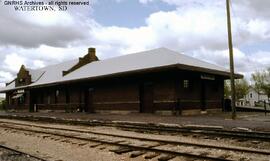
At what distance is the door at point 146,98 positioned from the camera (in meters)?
24.4

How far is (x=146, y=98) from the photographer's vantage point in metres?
24.8

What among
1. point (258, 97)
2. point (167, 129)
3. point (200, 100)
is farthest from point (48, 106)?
point (258, 97)

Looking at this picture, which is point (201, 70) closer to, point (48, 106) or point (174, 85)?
point (174, 85)

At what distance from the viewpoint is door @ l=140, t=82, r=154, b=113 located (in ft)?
80.1

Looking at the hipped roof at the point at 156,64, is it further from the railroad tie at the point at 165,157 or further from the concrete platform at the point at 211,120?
the railroad tie at the point at 165,157

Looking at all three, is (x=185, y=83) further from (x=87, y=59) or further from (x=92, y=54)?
(x=92, y=54)

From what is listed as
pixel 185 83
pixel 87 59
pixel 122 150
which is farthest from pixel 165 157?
pixel 87 59

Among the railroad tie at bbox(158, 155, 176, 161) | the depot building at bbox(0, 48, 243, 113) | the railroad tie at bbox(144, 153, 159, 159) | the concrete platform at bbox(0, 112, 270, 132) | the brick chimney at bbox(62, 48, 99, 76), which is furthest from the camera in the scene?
the brick chimney at bbox(62, 48, 99, 76)

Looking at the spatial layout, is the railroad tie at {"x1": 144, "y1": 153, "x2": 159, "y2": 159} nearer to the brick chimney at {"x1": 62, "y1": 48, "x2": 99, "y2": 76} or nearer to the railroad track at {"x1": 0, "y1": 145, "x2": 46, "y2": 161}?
the railroad track at {"x1": 0, "y1": 145, "x2": 46, "y2": 161}

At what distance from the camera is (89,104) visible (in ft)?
103

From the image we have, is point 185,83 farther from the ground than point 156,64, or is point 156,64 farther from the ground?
point 156,64

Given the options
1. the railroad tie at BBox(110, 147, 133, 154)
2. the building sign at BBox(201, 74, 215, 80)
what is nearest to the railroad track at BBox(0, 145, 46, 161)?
the railroad tie at BBox(110, 147, 133, 154)

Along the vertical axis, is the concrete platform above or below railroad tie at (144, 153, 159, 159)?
above

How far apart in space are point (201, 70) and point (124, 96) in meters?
6.69
